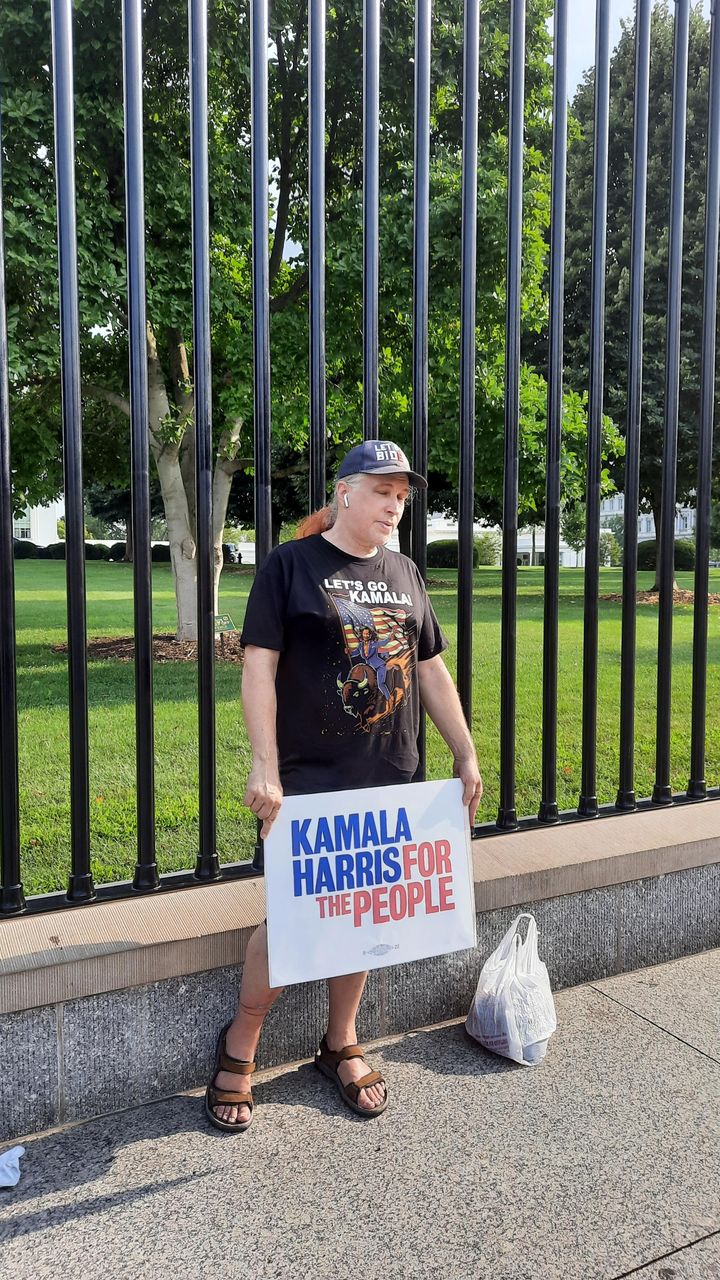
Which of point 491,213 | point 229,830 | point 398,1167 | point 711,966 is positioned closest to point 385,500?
point 398,1167

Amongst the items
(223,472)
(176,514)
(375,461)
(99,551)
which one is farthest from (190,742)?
(99,551)

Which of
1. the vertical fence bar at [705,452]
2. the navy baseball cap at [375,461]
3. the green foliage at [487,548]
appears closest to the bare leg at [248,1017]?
the navy baseball cap at [375,461]

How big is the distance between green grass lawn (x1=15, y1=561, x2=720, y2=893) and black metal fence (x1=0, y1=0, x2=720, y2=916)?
1.89m

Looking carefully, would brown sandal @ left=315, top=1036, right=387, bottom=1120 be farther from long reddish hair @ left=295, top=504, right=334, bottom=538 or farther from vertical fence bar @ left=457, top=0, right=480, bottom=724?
long reddish hair @ left=295, top=504, right=334, bottom=538

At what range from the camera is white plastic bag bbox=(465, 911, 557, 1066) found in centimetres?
292

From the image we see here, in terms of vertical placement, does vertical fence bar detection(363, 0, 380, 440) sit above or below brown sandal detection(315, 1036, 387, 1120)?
above

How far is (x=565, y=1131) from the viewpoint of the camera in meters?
2.57

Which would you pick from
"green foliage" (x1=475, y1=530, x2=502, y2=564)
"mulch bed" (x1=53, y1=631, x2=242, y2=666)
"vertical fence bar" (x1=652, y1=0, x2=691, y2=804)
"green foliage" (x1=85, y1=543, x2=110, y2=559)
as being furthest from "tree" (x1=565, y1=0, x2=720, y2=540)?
"green foliage" (x1=85, y1=543, x2=110, y2=559)

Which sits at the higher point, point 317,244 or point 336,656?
point 317,244

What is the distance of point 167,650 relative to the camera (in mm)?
12484

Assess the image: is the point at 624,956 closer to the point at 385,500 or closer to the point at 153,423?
the point at 385,500

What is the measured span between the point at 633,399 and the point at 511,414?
60 cm

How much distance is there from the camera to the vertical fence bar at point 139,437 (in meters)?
2.72

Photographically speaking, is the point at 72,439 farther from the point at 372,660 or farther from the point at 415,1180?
the point at 415,1180
